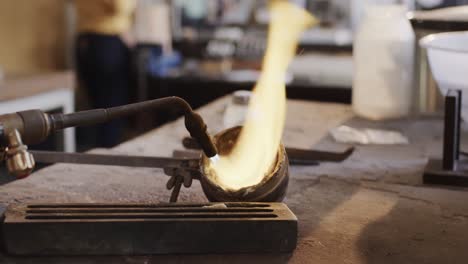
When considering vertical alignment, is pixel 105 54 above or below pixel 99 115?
below

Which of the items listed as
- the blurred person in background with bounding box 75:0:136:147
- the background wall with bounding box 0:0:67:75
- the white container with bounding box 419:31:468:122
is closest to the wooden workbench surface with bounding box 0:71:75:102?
the background wall with bounding box 0:0:67:75

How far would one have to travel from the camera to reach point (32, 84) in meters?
3.61

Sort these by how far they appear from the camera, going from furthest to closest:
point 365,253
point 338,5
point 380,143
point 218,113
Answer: point 338,5 → point 218,113 → point 380,143 → point 365,253

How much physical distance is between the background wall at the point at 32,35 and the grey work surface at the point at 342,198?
145 inches

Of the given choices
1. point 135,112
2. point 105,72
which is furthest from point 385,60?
point 105,72

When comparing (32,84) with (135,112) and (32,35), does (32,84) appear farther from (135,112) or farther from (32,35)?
(135,112)

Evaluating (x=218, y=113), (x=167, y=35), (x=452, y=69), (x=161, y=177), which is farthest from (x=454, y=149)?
(x=167, y=35)

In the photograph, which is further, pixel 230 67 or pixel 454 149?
pixel 230 67

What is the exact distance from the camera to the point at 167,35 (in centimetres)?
583

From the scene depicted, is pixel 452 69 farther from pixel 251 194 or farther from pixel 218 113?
pixel 218 113

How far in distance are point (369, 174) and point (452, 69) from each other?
1.02 ft

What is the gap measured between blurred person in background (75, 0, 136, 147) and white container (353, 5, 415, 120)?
3237mm

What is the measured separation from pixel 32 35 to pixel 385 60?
412 cm

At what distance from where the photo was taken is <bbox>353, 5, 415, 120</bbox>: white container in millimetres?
2250
